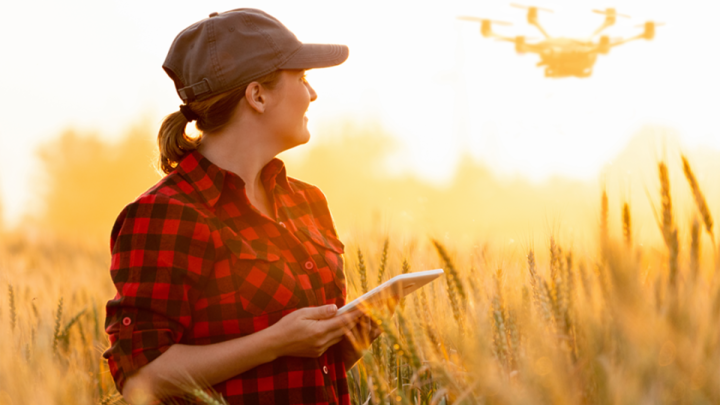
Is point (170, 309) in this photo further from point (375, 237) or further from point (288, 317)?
point (375, 237)

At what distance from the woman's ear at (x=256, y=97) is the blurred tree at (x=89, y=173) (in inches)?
1160

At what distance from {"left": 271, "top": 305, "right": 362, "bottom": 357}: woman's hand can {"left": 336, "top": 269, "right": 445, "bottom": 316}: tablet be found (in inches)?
1.3

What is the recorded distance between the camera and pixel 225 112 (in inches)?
72.6

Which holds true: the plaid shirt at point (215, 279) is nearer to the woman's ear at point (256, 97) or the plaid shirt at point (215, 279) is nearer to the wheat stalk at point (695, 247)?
the woman's ear at point (256, 97)

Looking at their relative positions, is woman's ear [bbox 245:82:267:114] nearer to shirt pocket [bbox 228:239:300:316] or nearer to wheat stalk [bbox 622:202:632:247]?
shirt pocket [bbox 228:239:300:316]

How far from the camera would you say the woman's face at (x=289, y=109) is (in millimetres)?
1854

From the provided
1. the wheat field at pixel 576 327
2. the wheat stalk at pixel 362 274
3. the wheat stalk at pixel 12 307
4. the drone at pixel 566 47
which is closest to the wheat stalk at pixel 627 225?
the wheat field at pixel 576 327

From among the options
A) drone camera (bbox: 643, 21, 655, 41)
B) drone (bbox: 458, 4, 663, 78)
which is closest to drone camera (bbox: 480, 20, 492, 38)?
drone (bbox: 458, 4, 663, 78)

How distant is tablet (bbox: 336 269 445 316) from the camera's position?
1.40 meters

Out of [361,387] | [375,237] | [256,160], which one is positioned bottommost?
[361,387]

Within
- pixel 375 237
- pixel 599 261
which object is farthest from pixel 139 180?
pixel 599 261

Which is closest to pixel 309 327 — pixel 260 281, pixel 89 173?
pixel 260 281

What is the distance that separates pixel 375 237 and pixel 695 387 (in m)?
2.26

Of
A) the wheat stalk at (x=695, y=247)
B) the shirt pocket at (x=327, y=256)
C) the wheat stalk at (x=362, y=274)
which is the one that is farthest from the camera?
the wheat stalk at (x=362, y=274)
